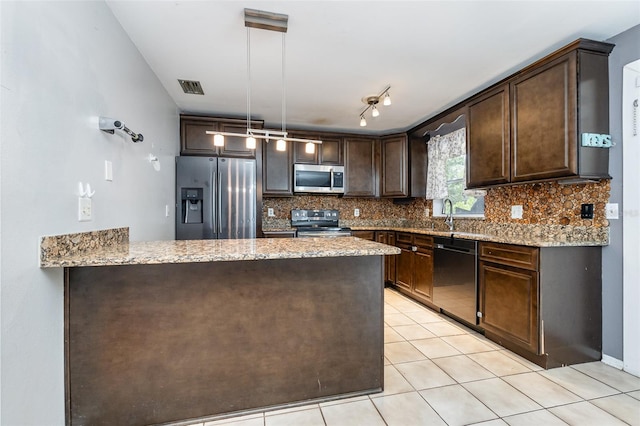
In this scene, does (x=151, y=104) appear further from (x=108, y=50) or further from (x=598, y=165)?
(x=598, y=165)

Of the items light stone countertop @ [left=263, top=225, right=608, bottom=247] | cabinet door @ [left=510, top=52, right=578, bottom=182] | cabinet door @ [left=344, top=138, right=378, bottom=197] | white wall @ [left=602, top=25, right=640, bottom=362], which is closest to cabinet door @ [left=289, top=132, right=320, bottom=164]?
cabinet door @ [left=344, top=138, right=378, bottom=197]

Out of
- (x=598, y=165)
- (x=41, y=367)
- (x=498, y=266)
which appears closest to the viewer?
(x=41, y=367)

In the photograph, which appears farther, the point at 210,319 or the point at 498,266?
the point at 498,266

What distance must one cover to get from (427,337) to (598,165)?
1.93 metres

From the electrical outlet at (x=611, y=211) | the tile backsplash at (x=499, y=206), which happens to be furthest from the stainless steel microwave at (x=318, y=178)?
the electrical outlet at (x=611, y=211)

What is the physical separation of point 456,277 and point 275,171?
8.95 feet

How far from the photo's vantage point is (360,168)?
4.59 m

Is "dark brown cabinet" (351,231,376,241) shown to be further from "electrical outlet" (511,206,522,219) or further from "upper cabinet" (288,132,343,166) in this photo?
"electrical outlet" (511,206,522,219)

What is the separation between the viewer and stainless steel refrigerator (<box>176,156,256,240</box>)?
338 cm

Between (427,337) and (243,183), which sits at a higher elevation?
(243,183)

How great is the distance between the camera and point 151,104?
2.61m

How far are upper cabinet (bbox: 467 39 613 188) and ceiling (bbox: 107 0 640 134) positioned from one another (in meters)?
0.16

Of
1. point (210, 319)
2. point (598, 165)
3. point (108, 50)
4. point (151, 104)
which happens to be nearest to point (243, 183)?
point (151, 104)

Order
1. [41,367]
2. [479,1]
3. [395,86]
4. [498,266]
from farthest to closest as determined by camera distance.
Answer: [395,86]
[498,266]
[479,1]
[41,367]
